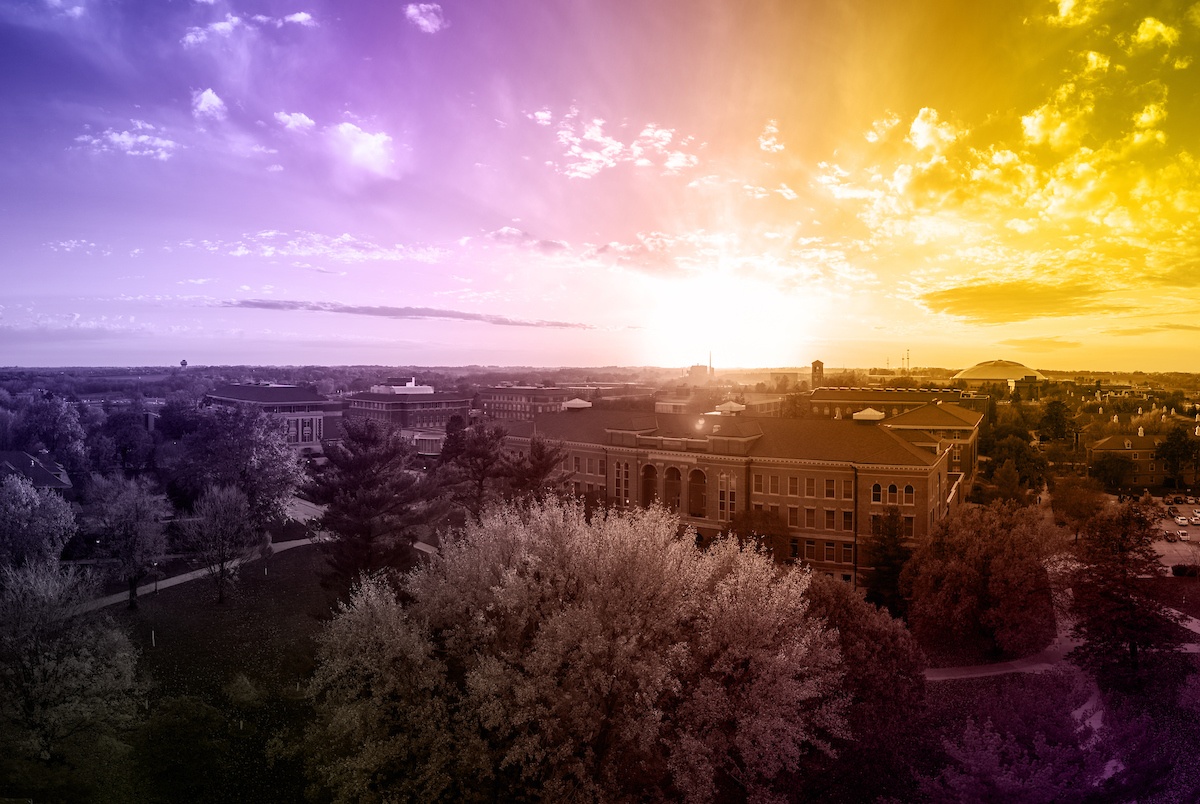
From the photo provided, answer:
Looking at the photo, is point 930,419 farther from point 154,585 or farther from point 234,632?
point 154,585

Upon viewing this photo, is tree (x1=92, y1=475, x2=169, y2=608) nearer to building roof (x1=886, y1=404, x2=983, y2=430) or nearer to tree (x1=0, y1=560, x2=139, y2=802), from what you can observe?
tree (x1=0, y1=560, x2=139, y2=802)

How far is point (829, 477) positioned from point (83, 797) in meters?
43.1

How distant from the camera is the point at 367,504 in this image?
112 ft

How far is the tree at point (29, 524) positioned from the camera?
35688 mm

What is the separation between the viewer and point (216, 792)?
22500 millimetres

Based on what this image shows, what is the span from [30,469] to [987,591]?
70.8 meters

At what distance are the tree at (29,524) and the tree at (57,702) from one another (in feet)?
37.4

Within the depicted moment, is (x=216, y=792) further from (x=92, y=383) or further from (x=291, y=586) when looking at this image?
(x=92, y=383)

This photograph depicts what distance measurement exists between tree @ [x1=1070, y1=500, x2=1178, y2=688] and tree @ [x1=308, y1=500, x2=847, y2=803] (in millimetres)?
18310

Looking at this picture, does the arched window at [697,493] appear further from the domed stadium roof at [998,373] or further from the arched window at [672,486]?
the domed stadium roof at [998,373]

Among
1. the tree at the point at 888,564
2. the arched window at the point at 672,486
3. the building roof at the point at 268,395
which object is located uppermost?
the building roof at the point at 268,395

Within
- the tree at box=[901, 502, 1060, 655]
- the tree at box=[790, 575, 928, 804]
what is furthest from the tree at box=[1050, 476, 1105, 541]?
the tree at box=[790, 575, 928, 804]

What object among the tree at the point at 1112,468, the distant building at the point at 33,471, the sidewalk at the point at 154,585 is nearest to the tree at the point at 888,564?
the sidewalk at the point at 154,585

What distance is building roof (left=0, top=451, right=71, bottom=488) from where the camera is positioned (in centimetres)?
5106
